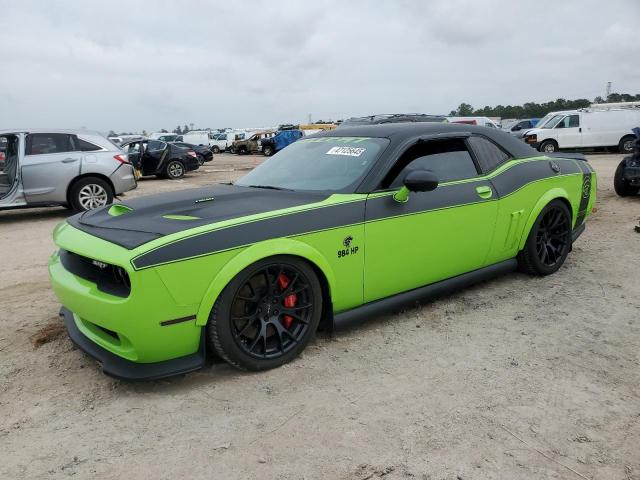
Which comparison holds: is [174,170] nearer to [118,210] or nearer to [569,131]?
[118,210]

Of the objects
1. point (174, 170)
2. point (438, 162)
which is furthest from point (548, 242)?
point (174, 170)

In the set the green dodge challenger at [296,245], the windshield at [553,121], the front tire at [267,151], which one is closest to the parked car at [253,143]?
the front tire at [267,151]

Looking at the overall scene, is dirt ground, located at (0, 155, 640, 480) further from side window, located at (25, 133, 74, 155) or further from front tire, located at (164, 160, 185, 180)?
front tire, located at (164, 160, 185, 180)

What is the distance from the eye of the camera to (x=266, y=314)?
2.93m

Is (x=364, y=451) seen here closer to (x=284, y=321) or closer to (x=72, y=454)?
(x=284, y=321)

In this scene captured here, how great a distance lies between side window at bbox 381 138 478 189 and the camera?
3.46 m

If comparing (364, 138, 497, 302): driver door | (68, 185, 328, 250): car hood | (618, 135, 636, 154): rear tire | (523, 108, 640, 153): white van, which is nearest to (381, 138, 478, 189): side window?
(364, 138, 497, 302): driver door

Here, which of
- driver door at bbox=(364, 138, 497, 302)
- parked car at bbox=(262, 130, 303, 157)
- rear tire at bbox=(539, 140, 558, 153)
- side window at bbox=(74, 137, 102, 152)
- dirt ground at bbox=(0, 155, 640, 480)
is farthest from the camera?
parked car at bbox=(262, 130, 303, 157)

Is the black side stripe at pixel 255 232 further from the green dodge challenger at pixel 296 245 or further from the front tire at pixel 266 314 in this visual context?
the front tire at pixel 266 314

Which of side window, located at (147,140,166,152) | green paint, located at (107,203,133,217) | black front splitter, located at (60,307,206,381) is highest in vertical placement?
side window, located at (147,140,166,152)

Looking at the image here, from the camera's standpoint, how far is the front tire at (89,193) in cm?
851

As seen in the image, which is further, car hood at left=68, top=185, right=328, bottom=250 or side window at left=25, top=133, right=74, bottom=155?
side window at left=25, top=133, right=74, bottom=155

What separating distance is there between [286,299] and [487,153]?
7.36 feet

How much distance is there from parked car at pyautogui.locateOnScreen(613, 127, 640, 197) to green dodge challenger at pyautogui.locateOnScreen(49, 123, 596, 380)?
520 centimetres
